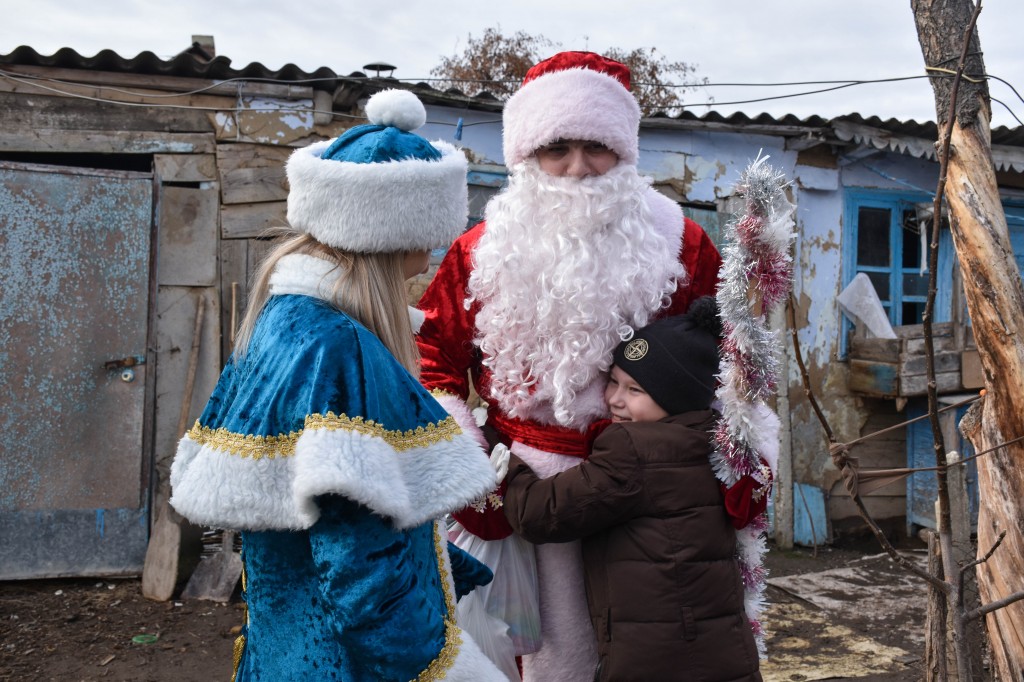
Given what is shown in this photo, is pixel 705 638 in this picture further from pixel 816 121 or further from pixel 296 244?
pixel 816 121

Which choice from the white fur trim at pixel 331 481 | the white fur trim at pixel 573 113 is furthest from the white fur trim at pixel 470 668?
the white fur trim at pixel 573 113

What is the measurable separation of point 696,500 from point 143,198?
4614 millimetres

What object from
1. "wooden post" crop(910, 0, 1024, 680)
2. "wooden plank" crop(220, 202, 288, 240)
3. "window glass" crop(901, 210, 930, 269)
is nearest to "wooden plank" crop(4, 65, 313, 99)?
"wooden plank" crop(220, 202, 288, 240)

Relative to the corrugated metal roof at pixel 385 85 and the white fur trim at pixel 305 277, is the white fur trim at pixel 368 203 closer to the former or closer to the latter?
the white fur trim at pixel 305 277

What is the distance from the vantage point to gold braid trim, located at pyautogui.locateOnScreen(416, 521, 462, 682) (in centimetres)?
132

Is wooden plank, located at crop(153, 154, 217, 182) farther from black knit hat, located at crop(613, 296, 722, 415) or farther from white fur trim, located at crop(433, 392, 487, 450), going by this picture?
black knit hat, located at crop(613, 296, 722, 415)

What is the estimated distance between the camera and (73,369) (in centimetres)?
527

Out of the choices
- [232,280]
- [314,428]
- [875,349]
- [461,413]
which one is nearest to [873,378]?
[875,349]

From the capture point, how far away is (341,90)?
5.54 meters

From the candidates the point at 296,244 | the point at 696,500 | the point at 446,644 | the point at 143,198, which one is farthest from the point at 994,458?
the point at 143,198

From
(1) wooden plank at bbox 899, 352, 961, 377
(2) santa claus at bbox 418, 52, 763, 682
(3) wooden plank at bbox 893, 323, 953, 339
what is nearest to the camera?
(2) santa claus at bbox 418, 52, 763, 682

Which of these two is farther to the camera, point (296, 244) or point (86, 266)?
point (86, 266)

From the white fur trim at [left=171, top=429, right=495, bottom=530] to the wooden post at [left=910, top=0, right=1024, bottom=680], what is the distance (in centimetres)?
222

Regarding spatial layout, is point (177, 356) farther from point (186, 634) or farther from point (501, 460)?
point (501, 460)
